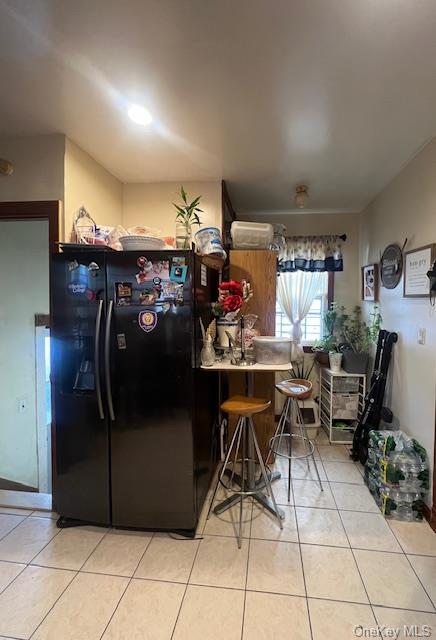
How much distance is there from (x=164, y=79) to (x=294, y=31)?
0.65m

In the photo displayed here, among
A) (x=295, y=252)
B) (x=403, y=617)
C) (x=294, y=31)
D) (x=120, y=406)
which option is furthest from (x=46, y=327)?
(x=403, y=617)

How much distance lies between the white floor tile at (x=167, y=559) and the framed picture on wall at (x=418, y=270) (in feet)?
7.51

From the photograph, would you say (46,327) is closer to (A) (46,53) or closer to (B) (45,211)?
(B) (45,211)

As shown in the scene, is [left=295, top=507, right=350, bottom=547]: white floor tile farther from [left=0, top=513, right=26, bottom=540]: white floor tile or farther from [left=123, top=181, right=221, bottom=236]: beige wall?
[left=123, top=181, right=221, bottom=236]: beige wall

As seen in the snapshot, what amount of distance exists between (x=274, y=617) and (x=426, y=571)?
929mm

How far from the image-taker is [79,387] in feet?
6.87

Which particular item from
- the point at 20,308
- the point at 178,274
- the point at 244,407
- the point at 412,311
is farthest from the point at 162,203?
the point at 412,311

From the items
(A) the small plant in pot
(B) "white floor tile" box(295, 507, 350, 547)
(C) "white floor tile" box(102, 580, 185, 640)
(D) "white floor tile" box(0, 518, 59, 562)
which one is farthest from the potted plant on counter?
(D) "white floor tile" box(0, 518, 59, 562)

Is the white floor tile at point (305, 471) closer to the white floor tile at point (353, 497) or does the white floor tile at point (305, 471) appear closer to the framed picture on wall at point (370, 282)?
the white floor tile at point (353, 497)

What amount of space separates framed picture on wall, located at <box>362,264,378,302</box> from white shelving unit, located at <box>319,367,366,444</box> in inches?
33.0

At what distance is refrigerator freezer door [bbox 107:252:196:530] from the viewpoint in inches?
78.3

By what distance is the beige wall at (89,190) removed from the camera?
2.23m

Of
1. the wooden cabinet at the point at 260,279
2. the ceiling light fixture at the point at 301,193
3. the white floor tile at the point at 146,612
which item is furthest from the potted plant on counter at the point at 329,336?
the white floor tile at the point at 146,612

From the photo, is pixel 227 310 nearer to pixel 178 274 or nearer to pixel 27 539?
pixel 178 274
